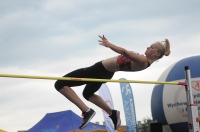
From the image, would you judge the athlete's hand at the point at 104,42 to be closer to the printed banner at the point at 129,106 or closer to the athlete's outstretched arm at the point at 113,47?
the athlete's outstretched arm at the point at 113,47

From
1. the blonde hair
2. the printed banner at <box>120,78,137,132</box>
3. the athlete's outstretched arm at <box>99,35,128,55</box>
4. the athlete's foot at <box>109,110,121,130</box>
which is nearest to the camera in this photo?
the athlete's outstretched arm at <box>99,35,128,55</box>

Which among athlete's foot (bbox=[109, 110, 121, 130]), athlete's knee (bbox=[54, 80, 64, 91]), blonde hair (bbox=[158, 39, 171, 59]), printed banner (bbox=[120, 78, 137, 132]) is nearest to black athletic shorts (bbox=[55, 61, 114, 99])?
athlete's knee (bbox=[54, 80, 64, 91])

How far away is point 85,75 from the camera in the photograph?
6.36m

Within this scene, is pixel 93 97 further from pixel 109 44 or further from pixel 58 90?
pixel 109 44

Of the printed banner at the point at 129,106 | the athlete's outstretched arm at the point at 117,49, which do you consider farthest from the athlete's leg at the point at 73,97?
the printed banner at the point at 129,106

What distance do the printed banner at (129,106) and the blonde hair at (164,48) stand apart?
703 centimetres

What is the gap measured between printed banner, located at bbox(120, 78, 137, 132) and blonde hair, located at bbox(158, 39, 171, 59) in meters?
7.03

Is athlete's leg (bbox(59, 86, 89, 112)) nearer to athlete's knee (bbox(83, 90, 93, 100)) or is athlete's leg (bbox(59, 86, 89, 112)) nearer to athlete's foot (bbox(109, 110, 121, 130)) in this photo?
athlete's knee (bbox(83, 90, 93, 100))

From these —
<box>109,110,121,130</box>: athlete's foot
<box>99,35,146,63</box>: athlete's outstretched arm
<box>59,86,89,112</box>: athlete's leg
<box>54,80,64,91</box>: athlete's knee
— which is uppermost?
<box>99,35,146,63</box>: athlete's outstretched arm

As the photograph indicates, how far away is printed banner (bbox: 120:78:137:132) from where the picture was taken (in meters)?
13.7

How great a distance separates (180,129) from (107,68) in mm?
6548

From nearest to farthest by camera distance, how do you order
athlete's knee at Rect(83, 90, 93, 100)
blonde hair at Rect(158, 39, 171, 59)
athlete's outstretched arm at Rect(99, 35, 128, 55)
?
athlete's outstretched arm at Rect(99, 35, 128, 55)
blonde hair at Rect(158, 39, 171, 59)
athlete's knee at Rect(83, 90, 93, 100)

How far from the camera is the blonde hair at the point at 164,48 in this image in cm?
646

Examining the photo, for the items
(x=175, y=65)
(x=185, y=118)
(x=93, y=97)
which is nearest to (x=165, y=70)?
(x=175, y=65)
